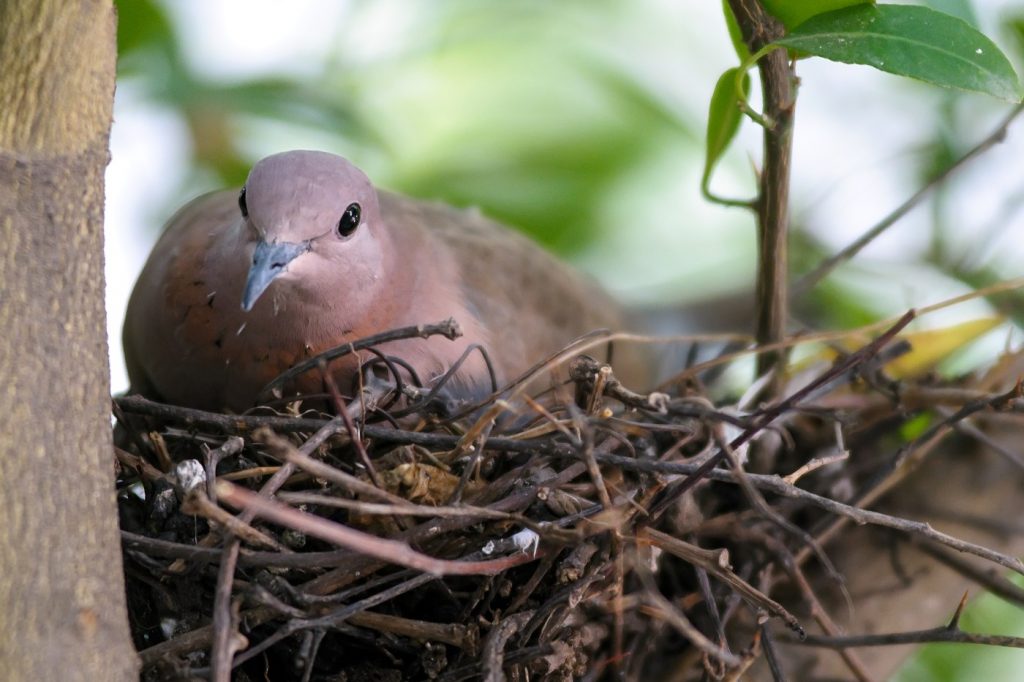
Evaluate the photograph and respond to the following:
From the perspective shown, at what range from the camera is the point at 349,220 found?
225 cm

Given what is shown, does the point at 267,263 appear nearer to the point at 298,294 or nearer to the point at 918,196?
the point at 298,294

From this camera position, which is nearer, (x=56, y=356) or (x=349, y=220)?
(x=56, y=356)

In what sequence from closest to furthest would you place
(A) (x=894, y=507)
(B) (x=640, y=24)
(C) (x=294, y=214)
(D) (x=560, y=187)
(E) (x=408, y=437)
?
(E) (x=408, y=437) → (C) (x=294, y=214) → (A) (x=894, y=507) → (D) (x=560, y=187) → (B) (x=640, y=24)

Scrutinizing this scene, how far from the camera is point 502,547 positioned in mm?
1846

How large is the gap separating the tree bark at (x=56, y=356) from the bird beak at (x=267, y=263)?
42 centimetres

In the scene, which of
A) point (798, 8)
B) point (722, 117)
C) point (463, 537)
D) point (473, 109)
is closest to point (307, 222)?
point (463, 537)

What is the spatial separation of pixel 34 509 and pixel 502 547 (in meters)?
0.68

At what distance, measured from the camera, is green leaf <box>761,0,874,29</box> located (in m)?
1.85

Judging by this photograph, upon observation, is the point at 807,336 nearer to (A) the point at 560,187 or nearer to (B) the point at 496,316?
(B) the point at 496,316

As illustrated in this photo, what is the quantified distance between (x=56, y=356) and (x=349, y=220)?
2.69ft

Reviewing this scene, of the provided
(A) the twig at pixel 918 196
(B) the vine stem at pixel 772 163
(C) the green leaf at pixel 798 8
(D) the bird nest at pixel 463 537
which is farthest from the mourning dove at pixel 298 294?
(C) the green leaf at pixel 798 8

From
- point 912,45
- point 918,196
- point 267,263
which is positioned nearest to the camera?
point 912,45

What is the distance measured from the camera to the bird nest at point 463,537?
5.76 ft

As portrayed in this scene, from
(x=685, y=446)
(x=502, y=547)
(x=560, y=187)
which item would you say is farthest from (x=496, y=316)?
(x=560, y=187)
